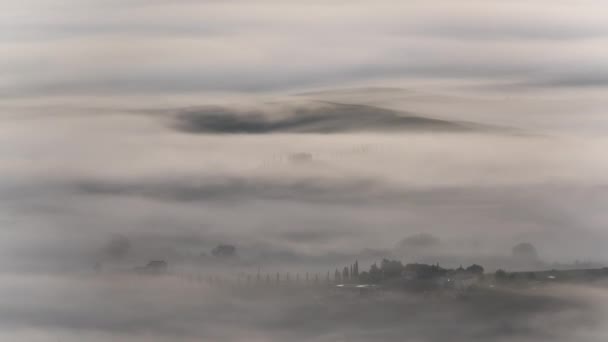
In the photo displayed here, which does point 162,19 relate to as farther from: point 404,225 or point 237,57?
point 404,225

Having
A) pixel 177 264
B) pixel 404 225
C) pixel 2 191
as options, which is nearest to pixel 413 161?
pixel 404 225

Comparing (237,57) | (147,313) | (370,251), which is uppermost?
(237,57)

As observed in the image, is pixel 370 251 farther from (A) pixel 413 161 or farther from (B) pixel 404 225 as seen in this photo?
(A) pixel 413 161

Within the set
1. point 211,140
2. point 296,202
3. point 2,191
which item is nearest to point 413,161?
point 296,202

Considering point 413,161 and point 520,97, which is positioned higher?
point 520,97

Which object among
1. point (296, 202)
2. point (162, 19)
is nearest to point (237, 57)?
point (162, 19)

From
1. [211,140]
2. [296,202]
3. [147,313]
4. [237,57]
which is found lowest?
[147,313]

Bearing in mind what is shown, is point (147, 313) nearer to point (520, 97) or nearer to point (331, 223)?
point (331, 223)

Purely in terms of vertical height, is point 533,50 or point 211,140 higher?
point 533,50
